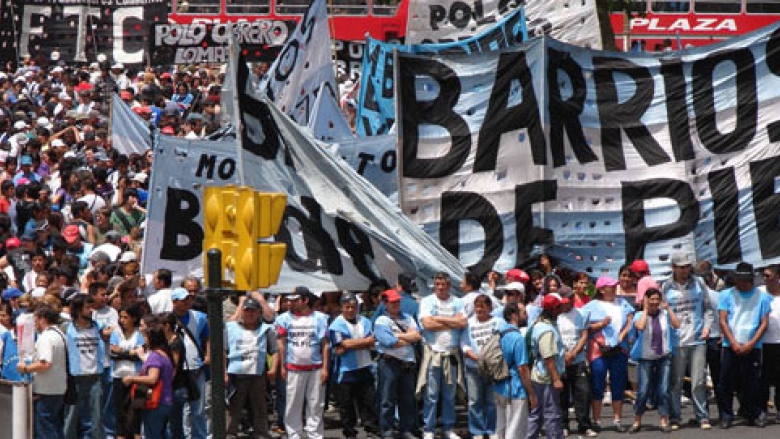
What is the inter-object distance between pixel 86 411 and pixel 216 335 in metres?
3.54

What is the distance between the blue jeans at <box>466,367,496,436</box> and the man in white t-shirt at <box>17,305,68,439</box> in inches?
138

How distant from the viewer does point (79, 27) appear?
3616 centimetres

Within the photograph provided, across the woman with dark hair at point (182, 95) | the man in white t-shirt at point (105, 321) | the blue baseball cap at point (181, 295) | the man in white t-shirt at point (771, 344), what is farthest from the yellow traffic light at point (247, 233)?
the woman with dark hair at point (182, 95)

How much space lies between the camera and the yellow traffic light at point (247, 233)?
41.0 ft

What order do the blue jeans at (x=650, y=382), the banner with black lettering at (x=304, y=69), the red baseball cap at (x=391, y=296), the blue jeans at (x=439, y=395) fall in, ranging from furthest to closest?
the banner with black lettering at (x=304, y=69), the blue jeans at (x=650, y=382), the blue jeans at (x=439, y=395), the red baseball cap at (x=391, y=296)

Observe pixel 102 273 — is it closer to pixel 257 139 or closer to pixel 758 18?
pixel 257 139

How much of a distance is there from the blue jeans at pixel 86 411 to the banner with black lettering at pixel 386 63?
549 centimetres

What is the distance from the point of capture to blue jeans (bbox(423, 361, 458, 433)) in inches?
674

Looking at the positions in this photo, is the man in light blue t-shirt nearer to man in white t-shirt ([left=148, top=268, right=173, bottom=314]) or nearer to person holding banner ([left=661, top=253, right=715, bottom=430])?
person holding banner ([left=661, top=253, right=715, bottom=430])

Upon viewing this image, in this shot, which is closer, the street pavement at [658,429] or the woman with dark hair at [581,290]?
the street pavement at [658,429]

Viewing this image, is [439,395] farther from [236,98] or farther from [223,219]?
[223,219]

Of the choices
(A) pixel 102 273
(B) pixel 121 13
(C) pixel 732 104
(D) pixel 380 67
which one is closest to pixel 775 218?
(C) pixel 732 104

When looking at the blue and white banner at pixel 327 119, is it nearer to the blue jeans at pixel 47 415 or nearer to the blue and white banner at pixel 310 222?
the blue and white banner at pixel 310 222

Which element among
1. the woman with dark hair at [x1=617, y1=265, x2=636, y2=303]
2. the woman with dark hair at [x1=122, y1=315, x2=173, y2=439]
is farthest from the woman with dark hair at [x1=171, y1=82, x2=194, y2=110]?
the woman with dark hair at [x1=122, y1=315, x2=173, y2=439]
